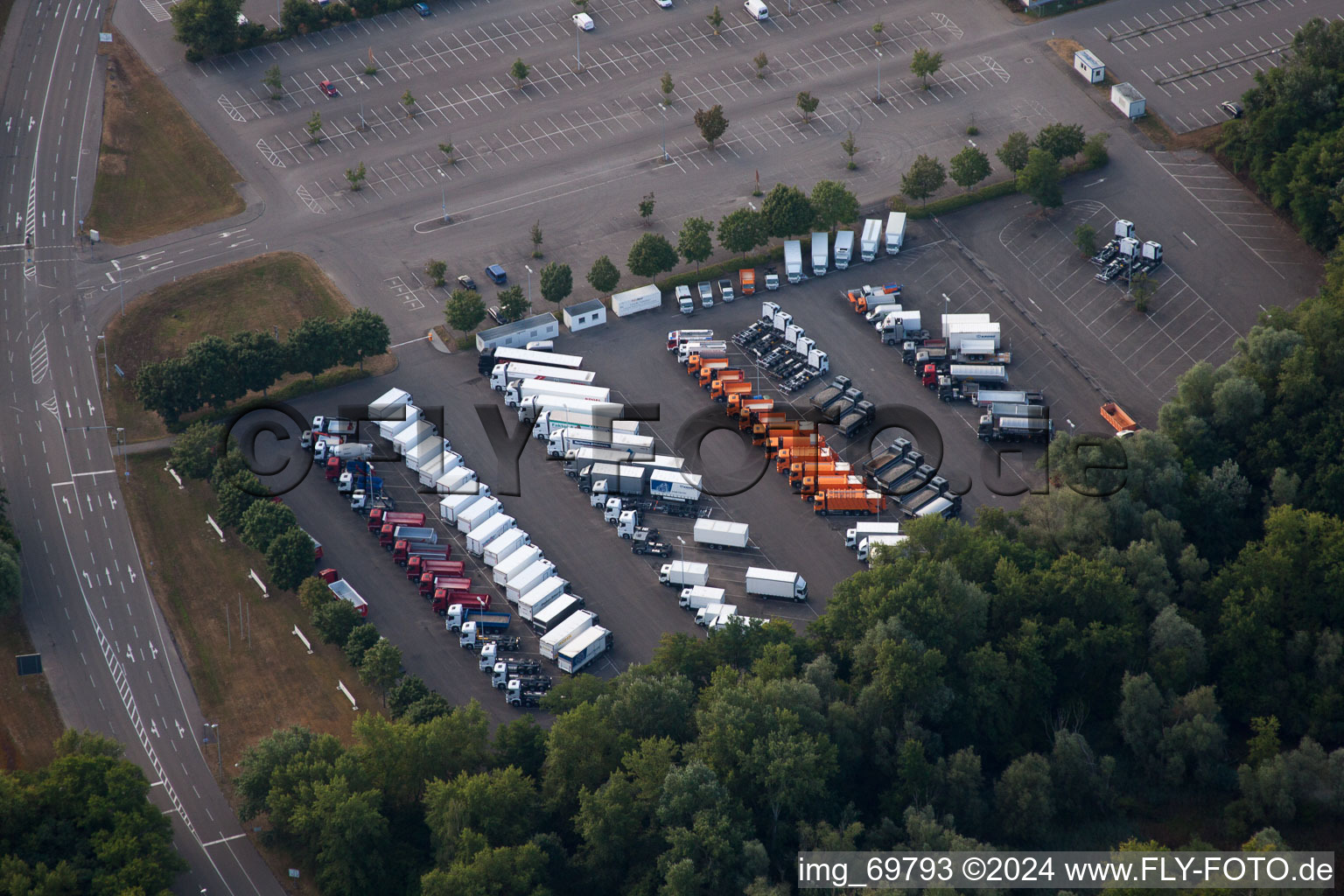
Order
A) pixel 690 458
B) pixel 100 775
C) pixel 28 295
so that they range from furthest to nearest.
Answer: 1. pixel 28 295
2. pixel 690 458
3. pixel 100 775

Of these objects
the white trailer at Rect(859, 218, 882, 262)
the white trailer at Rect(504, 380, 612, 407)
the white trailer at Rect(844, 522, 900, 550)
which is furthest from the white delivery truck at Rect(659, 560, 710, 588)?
the white trailer at Rect(859, 218, 882, 262)

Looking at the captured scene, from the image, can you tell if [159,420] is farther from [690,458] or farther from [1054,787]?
[1054,787]

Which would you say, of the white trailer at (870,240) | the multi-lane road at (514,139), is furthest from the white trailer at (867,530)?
the white trailer at (870,240)

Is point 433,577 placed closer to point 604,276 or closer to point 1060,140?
point 604,276

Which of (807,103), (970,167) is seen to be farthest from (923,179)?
(807,103)

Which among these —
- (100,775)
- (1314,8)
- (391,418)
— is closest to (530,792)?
(100,775)
